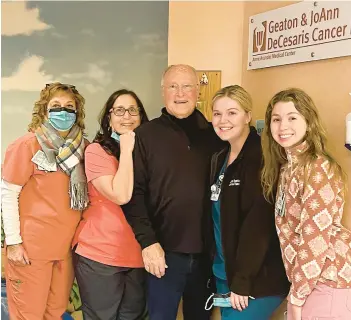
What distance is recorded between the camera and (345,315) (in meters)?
1.53

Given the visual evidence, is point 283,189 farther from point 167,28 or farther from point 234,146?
point 167,28

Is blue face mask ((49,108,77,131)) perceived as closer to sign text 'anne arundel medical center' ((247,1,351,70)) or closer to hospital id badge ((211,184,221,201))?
hospital id badge ((211,184,221,201))

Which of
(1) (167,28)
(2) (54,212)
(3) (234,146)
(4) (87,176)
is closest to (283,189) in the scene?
(3) (234,146)

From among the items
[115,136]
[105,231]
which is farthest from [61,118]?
[105,231]

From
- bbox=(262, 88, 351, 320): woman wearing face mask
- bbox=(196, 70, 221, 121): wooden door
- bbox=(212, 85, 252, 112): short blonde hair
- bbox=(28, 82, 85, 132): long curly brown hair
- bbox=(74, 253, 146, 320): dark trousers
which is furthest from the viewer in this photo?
bbox=(196, 70, 221, 121): wooden door

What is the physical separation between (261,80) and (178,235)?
826mm

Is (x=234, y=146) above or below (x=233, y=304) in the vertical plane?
above

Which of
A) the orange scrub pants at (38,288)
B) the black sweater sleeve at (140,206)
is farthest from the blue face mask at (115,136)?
the orange scrub pants at (38,288)

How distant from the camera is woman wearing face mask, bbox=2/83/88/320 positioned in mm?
2104

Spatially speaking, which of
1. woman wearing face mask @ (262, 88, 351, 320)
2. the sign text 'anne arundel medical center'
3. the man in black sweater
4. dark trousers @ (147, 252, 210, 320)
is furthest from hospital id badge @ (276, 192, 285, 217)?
the sign text 'anne arundel medical center'

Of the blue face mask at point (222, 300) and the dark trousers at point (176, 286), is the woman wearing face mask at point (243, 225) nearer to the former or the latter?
the blue face mask at point (222, 300)

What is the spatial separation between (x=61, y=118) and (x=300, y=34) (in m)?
1.11

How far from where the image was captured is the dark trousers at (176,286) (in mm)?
1994

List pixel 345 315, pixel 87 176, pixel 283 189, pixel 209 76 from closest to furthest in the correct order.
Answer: pixel 345 315 < pixel 283 189 < pixel 87 176 < pixel 209 76
